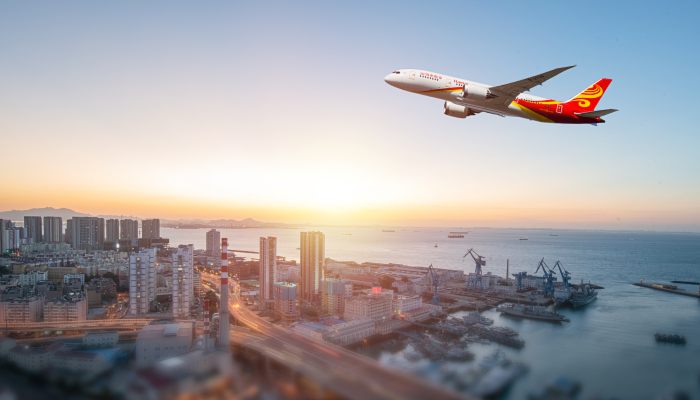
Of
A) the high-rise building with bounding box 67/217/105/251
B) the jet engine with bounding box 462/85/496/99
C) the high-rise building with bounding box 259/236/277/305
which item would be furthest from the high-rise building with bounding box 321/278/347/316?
the high-rise building with bounding box 67/217/105/251

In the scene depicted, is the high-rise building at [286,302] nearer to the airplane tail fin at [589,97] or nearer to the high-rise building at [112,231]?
the airplane tail fin at [589,97]

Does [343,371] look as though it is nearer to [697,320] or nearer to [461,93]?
[461,93]

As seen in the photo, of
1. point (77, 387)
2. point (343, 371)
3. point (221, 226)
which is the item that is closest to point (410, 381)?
point (343, 371)

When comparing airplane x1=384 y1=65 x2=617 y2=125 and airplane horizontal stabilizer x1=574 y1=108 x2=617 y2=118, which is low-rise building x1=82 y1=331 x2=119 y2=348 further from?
airplane horizontal stabilizer x1=574 y1=108 x2=617 y2=118

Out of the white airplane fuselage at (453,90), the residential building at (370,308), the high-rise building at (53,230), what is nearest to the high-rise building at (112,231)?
the high-rise building at (53,230)

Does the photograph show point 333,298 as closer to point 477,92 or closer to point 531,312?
point 531,312

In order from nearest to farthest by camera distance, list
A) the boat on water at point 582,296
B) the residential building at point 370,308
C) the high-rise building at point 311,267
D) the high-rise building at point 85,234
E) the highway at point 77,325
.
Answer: the highway at point 77,325 → the residential building at point 370,308 → the high-rise building at point 311,267 → the boat on water at point 582,296 → the high-rise building at point 85,234
